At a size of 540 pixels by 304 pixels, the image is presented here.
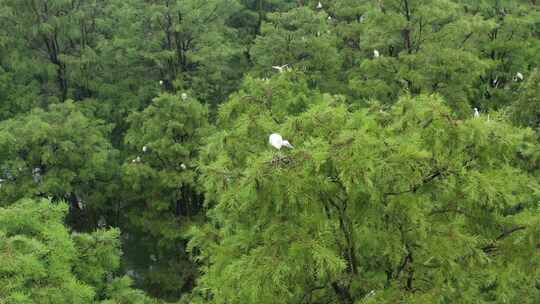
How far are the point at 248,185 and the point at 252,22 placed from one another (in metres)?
23.0

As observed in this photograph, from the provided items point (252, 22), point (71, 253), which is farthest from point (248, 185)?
point (252, 22)

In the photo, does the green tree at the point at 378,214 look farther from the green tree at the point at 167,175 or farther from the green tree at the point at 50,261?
the green tree at the point at 167,175

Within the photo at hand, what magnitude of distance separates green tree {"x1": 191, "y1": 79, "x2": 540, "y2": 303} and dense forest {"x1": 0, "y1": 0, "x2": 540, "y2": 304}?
1.2 inches

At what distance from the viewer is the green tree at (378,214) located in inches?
251

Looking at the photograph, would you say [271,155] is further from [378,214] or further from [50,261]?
[50,261]

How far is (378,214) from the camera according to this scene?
276 inches

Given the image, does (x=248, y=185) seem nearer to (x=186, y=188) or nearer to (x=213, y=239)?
(x=213, y=239)

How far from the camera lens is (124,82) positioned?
2295cm

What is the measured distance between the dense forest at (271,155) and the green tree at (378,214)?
0.03m

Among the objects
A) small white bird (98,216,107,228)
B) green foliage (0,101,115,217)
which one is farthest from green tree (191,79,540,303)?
small white bird (98,216,107,228)

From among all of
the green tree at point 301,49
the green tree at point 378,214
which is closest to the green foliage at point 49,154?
the green tree at point 301,49

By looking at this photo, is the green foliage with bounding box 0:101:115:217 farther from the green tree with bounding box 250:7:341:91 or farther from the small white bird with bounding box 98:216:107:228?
the green tree with bounding box 250:7:341:91

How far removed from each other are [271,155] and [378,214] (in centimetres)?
168

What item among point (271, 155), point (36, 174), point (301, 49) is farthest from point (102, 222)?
point (271, 155)
